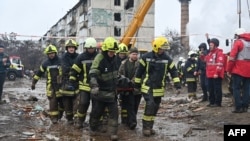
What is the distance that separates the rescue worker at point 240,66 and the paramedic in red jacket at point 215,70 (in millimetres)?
1494

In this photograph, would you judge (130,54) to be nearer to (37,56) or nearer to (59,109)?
(59,109)

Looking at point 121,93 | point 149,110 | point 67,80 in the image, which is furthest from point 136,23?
point 149,110

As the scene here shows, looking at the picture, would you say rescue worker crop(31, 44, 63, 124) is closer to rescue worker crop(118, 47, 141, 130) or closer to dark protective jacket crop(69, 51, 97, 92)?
dark protective jacket crop(69, 51, 97, 92)

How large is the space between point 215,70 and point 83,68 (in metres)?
3.91

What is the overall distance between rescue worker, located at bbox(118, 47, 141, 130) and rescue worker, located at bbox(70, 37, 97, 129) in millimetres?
698

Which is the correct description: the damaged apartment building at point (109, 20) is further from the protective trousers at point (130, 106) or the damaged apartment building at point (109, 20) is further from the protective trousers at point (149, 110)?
the protective trousers at point (149, 110)

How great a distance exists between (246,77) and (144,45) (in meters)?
48.3

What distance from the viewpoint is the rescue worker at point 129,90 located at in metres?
8.32

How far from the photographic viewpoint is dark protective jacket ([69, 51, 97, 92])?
8.16 metres

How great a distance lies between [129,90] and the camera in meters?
8.38

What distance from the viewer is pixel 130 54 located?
28.3ft

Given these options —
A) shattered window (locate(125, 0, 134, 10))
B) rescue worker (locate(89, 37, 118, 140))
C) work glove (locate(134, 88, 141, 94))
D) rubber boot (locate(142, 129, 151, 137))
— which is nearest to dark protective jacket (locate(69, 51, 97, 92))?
rescue worker (locate(89, 37, 118, 140))

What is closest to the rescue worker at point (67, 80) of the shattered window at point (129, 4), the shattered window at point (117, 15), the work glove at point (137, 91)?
the work glove at point (137, 91)

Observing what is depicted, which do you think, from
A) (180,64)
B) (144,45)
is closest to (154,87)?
(180,64)
